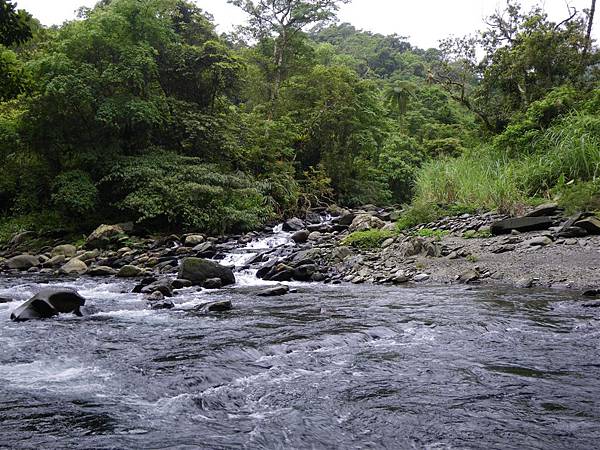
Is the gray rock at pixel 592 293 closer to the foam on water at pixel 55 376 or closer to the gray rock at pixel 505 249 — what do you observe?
the gray rock at pixel 505 249

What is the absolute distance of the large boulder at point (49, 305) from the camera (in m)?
6.98

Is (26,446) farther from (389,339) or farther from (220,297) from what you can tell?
(220,297)

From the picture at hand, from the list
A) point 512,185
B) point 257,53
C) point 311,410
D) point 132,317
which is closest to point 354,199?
point 257,53

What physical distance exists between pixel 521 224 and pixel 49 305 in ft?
30.0

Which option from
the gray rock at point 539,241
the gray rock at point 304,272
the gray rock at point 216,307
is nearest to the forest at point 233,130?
the gray rock at point 539,241

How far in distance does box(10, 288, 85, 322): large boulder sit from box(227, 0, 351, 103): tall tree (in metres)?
19.5

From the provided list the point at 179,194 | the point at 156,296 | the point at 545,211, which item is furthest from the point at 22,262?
the point at 545,211

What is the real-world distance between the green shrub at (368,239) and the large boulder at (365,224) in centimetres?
215

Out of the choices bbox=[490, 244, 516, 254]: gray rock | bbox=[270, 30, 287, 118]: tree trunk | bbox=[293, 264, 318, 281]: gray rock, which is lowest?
bbox=[293, 264, 318, 281]: gray rock

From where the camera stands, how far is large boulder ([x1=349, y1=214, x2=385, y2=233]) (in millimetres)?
15258

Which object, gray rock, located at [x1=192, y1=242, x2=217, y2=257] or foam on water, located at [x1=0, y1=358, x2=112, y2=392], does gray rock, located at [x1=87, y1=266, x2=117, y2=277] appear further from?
foam on water, located at [x1=0, y1=358, x2=112, y2=392]

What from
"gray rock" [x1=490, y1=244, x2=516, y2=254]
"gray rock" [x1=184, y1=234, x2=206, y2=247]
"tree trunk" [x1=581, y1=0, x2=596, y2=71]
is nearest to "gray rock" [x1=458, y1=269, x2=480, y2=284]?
"gray rock" [x1=490, y1=244, x2=516, y2=254]

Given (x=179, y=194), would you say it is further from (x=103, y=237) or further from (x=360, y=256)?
(x=360, y=256)

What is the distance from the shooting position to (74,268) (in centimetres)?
1273
